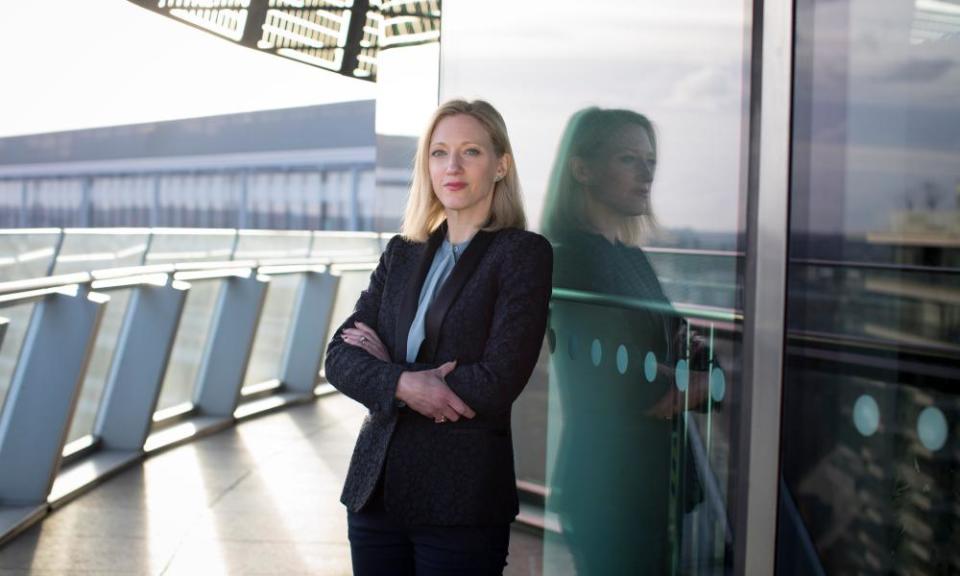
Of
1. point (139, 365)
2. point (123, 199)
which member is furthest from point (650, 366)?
point (123, 199)

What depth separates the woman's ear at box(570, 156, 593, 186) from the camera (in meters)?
2.52

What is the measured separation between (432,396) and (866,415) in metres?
0.78

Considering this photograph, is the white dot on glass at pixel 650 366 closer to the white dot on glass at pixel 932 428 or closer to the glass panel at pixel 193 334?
the white dot on glass at pixel 932 428

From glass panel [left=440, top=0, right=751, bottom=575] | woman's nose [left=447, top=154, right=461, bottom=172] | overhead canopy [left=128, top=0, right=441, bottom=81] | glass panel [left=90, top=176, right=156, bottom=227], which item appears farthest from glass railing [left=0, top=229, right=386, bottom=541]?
glass panel [left=90, top=176, right=156, bottom=227]

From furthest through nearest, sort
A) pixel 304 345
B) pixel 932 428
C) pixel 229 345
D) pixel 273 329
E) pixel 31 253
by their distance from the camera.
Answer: pixel 31 253
pixel 273 329
pixel 304 345
pixel 229 345
pixel 932 428

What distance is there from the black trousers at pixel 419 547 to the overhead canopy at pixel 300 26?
3885mm

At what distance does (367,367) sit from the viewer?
2051 millimetres

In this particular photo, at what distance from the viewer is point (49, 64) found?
79.3ft

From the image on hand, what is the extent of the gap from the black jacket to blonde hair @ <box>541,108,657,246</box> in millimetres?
303

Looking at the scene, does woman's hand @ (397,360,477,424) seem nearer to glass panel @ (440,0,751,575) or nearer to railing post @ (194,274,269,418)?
glass panel @ (440,0,751,575)

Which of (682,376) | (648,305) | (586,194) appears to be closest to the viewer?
(682,376)

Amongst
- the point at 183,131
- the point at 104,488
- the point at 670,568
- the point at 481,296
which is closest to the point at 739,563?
the point at 670,568

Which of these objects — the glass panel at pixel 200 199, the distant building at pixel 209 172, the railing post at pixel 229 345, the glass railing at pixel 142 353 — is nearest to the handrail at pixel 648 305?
the glass railing at pixel 142 353

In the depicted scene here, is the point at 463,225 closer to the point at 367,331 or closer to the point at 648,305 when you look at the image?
the point at 367,331
